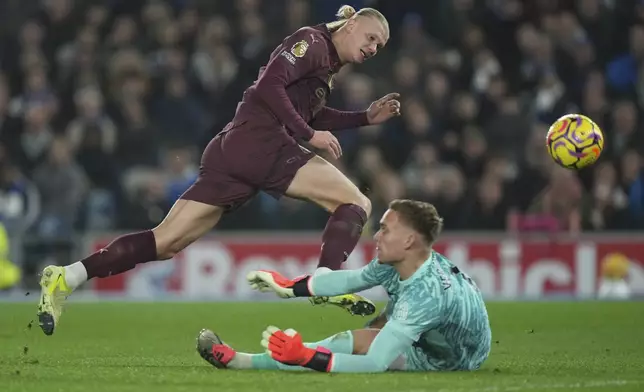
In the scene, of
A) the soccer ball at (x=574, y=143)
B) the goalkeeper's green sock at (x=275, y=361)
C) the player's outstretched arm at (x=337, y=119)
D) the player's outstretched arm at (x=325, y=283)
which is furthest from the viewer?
the soccer ball at (x=574, y=143)

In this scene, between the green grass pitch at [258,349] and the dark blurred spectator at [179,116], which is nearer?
the green grass pitch at [258,349]

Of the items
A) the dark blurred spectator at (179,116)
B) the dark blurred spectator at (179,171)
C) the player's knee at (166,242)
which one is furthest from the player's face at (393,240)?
the dark blurred spectator at (179,116)

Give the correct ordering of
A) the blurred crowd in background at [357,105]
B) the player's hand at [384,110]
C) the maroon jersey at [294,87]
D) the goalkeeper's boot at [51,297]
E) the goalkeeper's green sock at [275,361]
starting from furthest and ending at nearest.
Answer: the blurred crowd in background at [357,105] → the player's hand at [384,110] → the maroon jersey at [294,87] → the goalkeeper's boot at [51,297] → the goalkeeper's green sock at [275,361]

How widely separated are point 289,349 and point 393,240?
755 mm

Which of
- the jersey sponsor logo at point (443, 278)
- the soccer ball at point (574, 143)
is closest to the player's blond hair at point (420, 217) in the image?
the jersey sponsor logo at point (443, 278)

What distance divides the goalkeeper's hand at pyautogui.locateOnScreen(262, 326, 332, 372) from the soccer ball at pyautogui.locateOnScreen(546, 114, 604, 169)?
335 centimetres

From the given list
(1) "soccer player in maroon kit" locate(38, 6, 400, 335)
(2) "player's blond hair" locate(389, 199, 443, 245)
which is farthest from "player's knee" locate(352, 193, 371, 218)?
(2) "player's blond hair" locate(389, 199, 443, 245)

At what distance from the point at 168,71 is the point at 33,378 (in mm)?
10610

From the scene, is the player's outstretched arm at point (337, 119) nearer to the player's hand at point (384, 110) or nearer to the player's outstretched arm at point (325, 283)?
the player's hand at point (384, 110)

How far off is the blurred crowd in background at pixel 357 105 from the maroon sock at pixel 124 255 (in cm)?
762

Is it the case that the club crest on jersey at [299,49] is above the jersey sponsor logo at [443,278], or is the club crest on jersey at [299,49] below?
above

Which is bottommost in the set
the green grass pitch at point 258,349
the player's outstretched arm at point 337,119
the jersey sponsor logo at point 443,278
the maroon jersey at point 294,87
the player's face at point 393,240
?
the green grass pitch at point 258,349

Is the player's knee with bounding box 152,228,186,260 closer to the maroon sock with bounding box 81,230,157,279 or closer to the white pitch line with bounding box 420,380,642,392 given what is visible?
the maroon sock with bounding box 81,230,157,279

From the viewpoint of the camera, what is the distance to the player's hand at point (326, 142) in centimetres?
796
